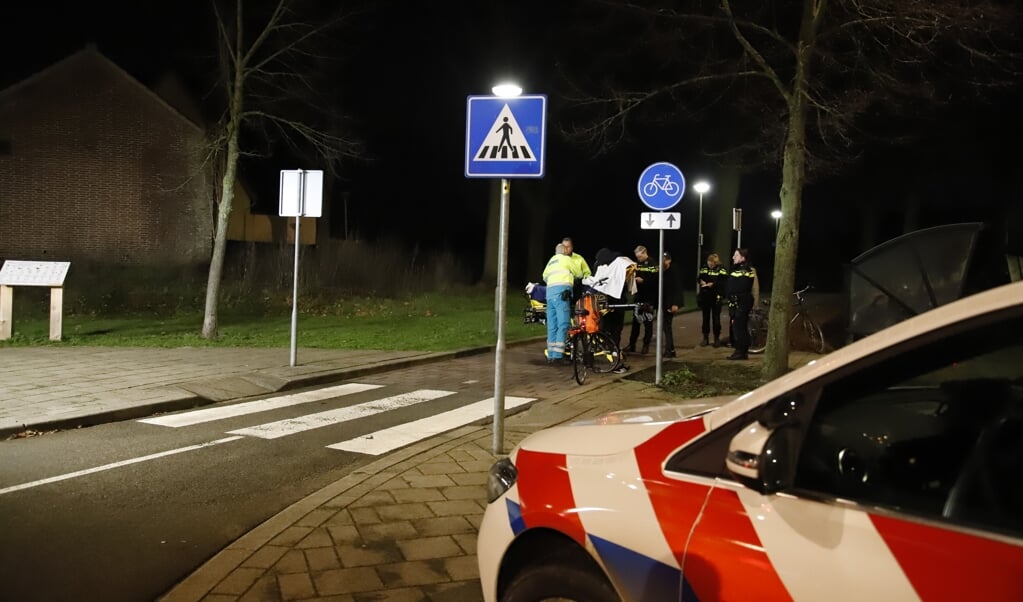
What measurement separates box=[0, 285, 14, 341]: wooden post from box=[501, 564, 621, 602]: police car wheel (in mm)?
14411

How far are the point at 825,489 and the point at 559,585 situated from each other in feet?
3.10

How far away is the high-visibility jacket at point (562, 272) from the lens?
11617mm

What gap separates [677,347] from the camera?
51.3 ft

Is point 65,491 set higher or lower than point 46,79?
lower

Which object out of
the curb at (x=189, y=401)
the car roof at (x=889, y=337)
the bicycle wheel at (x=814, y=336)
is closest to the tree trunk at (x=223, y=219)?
the curb at (x=189, y=401)

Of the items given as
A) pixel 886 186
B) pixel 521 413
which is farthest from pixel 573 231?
pixel 521 413

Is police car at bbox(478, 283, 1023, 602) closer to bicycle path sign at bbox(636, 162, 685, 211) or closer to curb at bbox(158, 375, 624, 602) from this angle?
curb at bbox(158, 375, 624, 602)

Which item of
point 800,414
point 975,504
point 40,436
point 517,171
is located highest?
point 517,171

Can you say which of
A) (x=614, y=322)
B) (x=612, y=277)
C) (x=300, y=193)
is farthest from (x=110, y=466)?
(x=614, y=322)

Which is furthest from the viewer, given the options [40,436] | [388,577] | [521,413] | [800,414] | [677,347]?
[677,347]

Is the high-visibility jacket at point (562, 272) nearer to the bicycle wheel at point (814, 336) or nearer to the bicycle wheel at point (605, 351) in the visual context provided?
the bicycle wheel at point (605, 351)

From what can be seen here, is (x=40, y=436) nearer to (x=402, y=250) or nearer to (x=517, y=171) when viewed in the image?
(x=517, y=171)

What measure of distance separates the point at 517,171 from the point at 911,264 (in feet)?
10.1

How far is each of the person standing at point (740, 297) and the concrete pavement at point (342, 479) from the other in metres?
0.83
